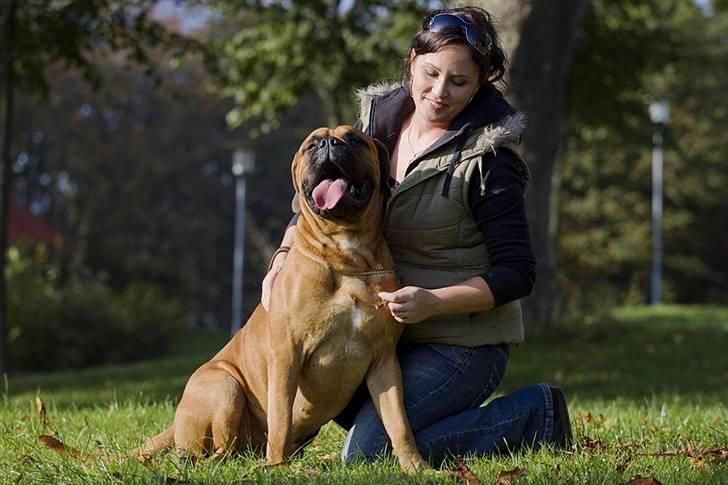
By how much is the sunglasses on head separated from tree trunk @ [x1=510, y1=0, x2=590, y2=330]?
6.88m

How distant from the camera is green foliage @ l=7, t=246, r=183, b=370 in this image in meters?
16.5

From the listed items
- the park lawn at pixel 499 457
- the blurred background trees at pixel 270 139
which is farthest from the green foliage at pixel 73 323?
the park lawn at pixel 499 457

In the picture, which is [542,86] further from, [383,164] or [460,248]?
[383,164]

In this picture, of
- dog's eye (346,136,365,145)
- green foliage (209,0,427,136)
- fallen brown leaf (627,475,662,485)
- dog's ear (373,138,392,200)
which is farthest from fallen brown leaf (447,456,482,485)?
green foliage (209,0,427,136)

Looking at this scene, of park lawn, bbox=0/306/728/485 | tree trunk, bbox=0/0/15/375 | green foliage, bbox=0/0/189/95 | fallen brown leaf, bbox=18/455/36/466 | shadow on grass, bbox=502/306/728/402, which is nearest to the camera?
park lawn, bbox=0/306/728/485

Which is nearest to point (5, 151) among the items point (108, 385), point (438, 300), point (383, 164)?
point (108, 385)

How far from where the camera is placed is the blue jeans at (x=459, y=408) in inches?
181

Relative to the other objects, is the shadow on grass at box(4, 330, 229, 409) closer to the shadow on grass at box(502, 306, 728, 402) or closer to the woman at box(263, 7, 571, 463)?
the woman at box(263, 7, 571, 463)

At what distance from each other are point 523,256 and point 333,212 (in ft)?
2.90

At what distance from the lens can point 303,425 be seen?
448 cm

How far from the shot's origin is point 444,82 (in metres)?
4.46

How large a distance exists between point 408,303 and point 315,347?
0.41 metres

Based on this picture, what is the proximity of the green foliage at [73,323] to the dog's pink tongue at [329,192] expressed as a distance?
489 inches

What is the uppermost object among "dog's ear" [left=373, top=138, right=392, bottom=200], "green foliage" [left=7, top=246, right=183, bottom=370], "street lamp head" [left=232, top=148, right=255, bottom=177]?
"street lamp head" [left=232, top=148, right=255, bottom=177]
